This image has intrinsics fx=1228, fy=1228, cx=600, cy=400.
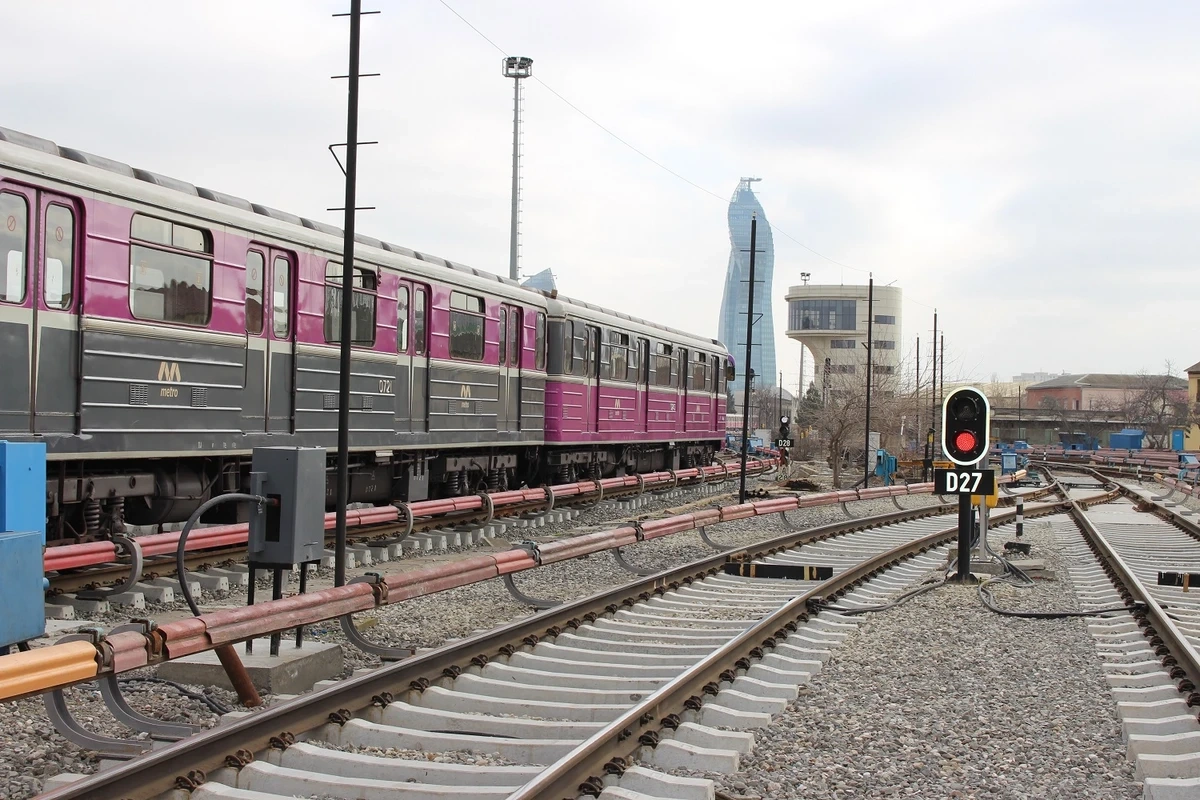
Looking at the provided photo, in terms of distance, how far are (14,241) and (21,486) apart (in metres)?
3.36

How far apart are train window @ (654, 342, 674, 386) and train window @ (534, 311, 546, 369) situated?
18.7ft

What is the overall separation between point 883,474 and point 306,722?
36.5 m

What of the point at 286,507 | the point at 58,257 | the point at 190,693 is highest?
the point at 58,257

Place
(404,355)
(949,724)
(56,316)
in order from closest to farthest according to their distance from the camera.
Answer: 1. (949,724)
2. (56,316)
3. (404,355)

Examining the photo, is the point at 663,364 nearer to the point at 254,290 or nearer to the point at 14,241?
the point at 254,290

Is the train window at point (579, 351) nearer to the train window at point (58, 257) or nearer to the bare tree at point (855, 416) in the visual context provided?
Result: the train window at point (58, 257)

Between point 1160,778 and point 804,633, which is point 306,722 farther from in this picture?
point 804,633

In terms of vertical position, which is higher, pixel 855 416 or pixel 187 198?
pixel 187 198

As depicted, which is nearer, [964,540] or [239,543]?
[239,543]

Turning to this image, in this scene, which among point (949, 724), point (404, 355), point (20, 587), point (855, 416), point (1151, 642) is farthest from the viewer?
point (855, 416)

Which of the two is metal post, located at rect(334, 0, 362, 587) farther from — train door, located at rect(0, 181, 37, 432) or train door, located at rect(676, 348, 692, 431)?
train door, located at rect(676, 348, 692, 431)

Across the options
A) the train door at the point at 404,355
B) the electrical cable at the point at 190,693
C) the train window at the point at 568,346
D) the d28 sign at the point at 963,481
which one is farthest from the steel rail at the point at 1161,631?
the train window at the point at 568,346

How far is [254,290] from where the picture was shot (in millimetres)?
12633

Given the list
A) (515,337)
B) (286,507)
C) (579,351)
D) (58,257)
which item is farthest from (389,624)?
(579,351)
